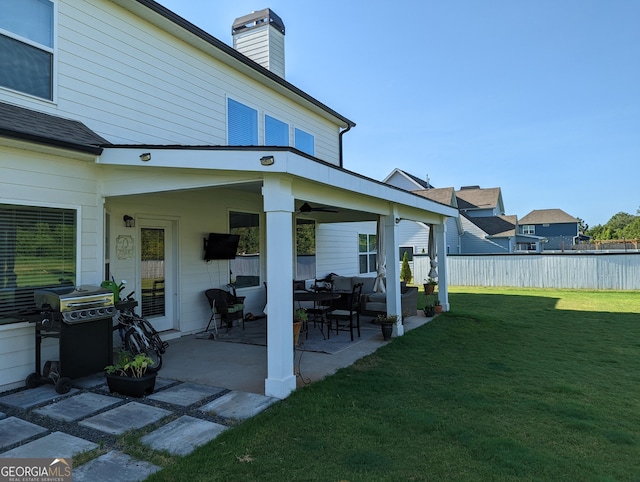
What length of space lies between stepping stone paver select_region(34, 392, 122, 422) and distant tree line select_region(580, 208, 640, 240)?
5700cm

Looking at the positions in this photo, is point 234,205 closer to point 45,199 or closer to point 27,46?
point 45,199

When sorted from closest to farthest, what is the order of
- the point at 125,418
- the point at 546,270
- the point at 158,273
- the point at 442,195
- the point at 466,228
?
the point at 125,418 < the point at 158,273 < the point at 546,270 < the point at 442,195 < the point at 466,228

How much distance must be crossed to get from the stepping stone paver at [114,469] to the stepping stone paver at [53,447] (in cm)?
25

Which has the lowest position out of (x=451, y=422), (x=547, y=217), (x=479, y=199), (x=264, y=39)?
(x=451, y=422)

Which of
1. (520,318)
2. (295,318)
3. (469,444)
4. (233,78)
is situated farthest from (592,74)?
(469,444)

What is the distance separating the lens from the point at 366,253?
48.9 feet

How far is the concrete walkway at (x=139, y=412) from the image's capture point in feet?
9.78

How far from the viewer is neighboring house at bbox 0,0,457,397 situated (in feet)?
14.2

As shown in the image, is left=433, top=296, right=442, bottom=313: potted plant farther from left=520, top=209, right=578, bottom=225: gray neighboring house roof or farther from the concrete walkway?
left=520, top=209, right=578, bottom=225: gray neighboring house roof

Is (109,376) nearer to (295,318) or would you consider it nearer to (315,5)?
(295,318)

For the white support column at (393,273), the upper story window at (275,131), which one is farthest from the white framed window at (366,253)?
the white support column at (393,273)

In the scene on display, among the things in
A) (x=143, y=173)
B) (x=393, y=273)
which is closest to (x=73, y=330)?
(x=143, y=173)

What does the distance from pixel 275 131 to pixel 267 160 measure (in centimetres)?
561

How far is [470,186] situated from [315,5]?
35358 millimetres
